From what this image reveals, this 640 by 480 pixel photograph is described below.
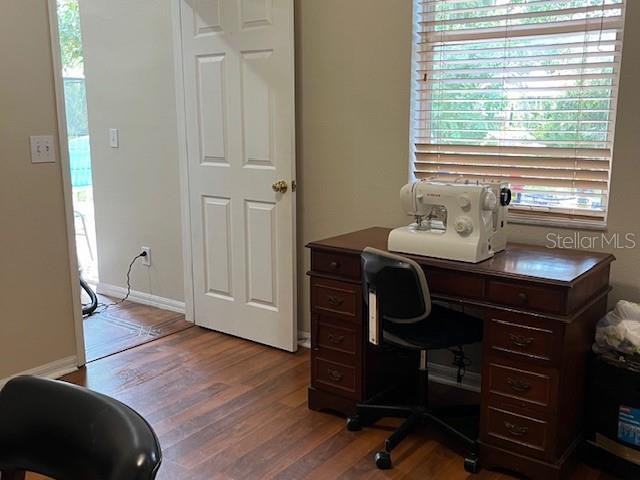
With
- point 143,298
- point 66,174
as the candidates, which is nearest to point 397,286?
point 66,174

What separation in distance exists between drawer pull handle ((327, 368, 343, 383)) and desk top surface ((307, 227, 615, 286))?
542 mm

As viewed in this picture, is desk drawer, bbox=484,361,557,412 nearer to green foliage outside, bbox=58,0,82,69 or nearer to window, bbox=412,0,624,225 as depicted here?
window, bbox=412,0,624,225

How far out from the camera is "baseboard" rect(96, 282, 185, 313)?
410 cm

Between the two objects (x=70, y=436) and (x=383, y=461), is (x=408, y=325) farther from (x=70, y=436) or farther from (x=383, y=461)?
(x=70, y=436)

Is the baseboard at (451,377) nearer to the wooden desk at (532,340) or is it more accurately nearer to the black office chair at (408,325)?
the black office chair at (408,325)

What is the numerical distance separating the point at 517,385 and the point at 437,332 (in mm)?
343

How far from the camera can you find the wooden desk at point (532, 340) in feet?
6.84

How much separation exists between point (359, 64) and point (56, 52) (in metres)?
1.46


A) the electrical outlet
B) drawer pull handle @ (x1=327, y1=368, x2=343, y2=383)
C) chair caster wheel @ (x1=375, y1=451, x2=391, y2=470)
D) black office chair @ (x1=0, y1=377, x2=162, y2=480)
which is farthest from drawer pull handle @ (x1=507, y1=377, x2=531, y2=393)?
the electrical outlet

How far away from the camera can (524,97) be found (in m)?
2.61

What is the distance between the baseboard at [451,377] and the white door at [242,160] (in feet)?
2.63

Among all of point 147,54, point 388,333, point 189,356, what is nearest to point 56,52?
point 147,54

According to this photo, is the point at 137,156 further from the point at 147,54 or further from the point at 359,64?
the point at 359,64

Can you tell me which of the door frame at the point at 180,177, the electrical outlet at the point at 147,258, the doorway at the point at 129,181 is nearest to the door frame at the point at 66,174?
the door frame at the point at 180,177
